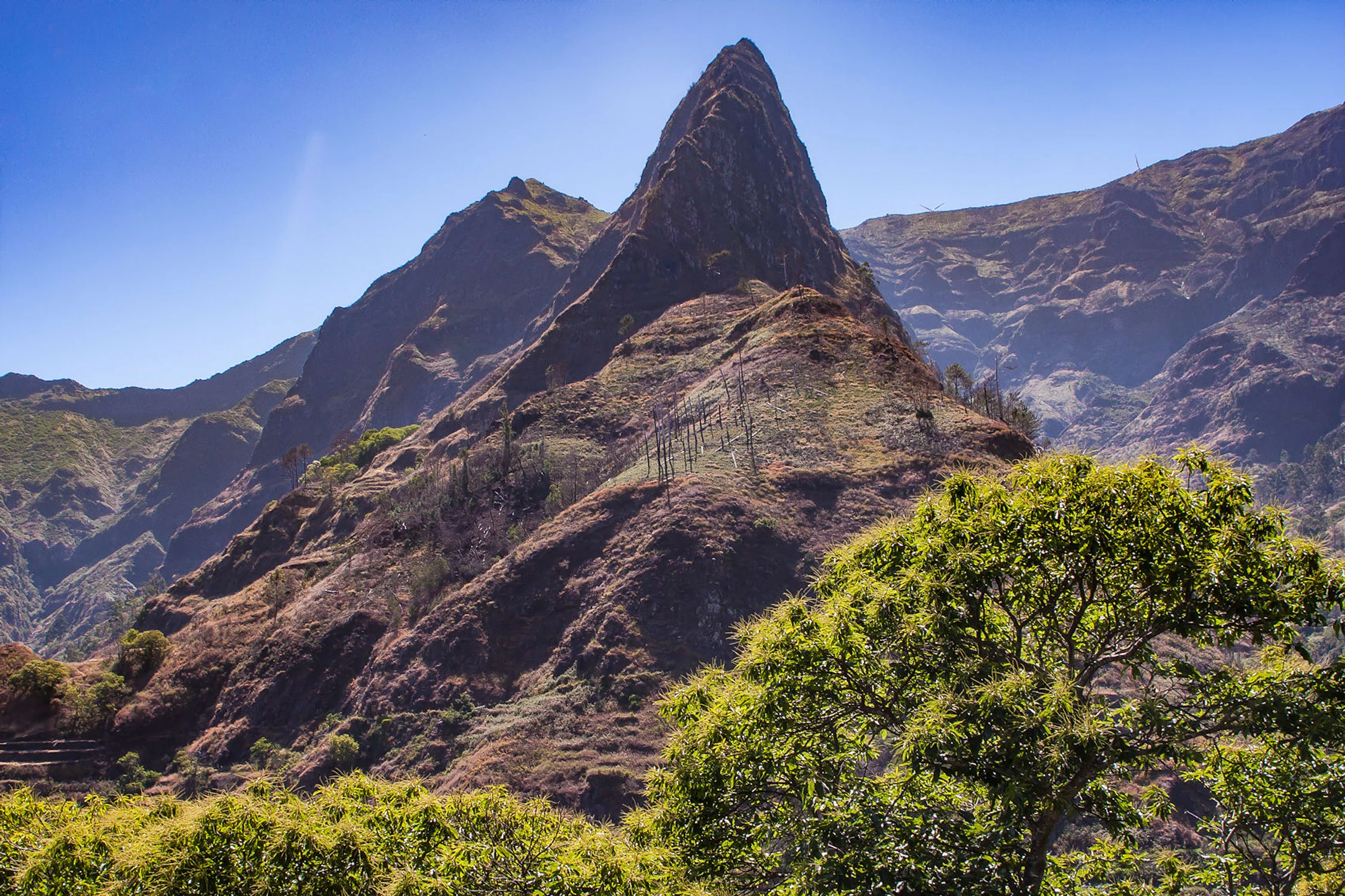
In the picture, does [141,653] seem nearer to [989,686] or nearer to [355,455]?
[355,455]

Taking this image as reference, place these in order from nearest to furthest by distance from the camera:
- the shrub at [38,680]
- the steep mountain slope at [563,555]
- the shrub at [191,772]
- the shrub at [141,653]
A: the steep mountain slope at [563,555] < the shrub at [191,772] < the shrub at [38,680] < the shrub at [141,653]

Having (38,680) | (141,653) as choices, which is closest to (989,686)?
→ (38,680)

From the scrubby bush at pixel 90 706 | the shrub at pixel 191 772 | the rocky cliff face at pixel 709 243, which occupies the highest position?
the rocky cliff face at pixel 709 243

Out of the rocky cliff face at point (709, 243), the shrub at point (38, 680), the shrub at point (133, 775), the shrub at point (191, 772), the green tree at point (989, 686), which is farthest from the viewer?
the rocky cliff face at point (709, 243)

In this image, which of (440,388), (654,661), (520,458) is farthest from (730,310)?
(440,388)

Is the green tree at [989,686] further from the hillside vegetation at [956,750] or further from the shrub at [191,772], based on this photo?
the shrub at [191,772]

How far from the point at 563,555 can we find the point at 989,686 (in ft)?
163

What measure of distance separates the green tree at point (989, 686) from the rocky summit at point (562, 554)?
27011 millimetres

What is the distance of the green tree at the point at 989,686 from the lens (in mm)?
8422

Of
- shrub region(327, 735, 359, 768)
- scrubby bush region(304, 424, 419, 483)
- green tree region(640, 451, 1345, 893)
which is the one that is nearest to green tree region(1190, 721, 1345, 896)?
green tree region(640, 451, 1345, 893)

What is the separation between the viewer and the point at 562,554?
56.8 m

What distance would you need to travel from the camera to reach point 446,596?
190ft

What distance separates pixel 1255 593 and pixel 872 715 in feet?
15.7

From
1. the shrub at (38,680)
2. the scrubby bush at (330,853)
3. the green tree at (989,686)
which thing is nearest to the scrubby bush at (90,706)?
the shrub at (38,680)
